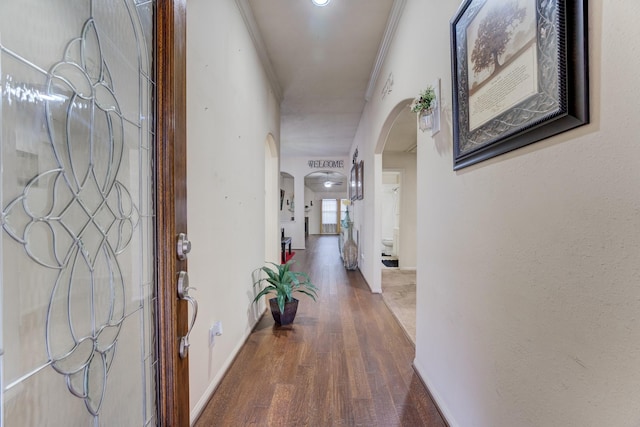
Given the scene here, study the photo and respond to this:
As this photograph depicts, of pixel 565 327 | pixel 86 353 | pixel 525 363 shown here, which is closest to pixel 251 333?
pixel 86 353

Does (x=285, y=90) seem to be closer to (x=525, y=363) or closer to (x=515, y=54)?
(x=515, y=54)

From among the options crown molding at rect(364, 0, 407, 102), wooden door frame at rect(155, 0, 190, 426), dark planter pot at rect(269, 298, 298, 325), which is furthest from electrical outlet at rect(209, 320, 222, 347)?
crown molding at rect(364, 0, 407, 102)

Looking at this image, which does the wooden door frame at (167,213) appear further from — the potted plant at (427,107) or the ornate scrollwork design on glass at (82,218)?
the potted plant at (427,107)

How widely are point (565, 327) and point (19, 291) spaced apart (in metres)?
1.25

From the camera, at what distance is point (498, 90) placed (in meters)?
0.96

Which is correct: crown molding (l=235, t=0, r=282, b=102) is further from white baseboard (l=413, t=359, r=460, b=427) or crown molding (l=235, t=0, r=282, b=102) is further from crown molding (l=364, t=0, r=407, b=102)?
white baseboard (l=413, t=359, r=460, b=427)

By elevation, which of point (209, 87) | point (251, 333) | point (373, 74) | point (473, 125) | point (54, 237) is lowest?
point (251, 333)

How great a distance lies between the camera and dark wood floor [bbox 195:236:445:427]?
1452mm

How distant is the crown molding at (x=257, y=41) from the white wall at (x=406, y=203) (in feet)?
9.52

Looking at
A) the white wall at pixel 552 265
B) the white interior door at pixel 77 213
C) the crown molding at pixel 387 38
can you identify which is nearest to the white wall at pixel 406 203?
the crown molding at pixel 387 38

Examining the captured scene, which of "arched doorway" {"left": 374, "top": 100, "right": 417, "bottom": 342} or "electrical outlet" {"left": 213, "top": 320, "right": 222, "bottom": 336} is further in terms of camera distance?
"arched doorway" {"left": 374, "top": 100, "right": 417, "bottom": 342}

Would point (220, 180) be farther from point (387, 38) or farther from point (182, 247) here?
point (387, 38)

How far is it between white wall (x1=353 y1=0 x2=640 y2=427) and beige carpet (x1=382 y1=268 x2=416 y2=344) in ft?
3.88

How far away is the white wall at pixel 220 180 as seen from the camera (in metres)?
1.38
